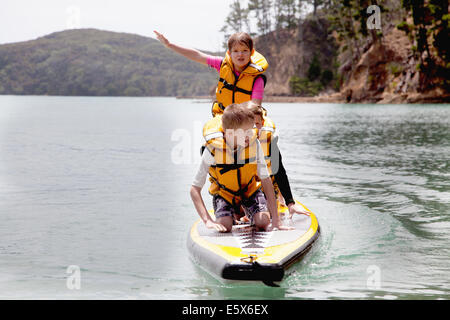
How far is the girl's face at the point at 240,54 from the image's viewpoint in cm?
576

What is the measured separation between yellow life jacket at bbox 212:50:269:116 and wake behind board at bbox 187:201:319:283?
4.76 ft

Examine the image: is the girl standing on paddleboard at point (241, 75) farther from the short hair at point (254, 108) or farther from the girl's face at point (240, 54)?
the short hair at point (254, 108)

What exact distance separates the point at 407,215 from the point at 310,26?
280 feet

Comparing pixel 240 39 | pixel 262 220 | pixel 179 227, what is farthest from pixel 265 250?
pixel 179 227

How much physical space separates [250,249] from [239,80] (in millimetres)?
2102

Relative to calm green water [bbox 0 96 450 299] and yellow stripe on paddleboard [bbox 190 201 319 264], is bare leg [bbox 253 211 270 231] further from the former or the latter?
calm green water [bbox 0 96 450 299]

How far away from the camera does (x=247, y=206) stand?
5656mm

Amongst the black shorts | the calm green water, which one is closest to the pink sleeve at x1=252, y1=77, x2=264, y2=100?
the black shorts

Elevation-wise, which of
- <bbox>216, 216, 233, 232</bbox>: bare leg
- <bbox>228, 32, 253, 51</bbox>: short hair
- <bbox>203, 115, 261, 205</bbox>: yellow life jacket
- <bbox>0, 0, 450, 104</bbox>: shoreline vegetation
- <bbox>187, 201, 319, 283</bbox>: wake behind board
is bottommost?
<bbox>187, 201, 319, 283</bbox>: wake behind board

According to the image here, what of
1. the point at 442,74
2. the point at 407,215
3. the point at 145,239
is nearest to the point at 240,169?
the point at 145,239

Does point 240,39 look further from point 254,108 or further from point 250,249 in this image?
point 250,249

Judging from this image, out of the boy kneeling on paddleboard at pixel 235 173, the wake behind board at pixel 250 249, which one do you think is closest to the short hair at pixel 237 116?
the boy kneeling on paddleboard at pixel 235 173

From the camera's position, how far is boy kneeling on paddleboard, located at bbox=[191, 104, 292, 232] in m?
5.18
